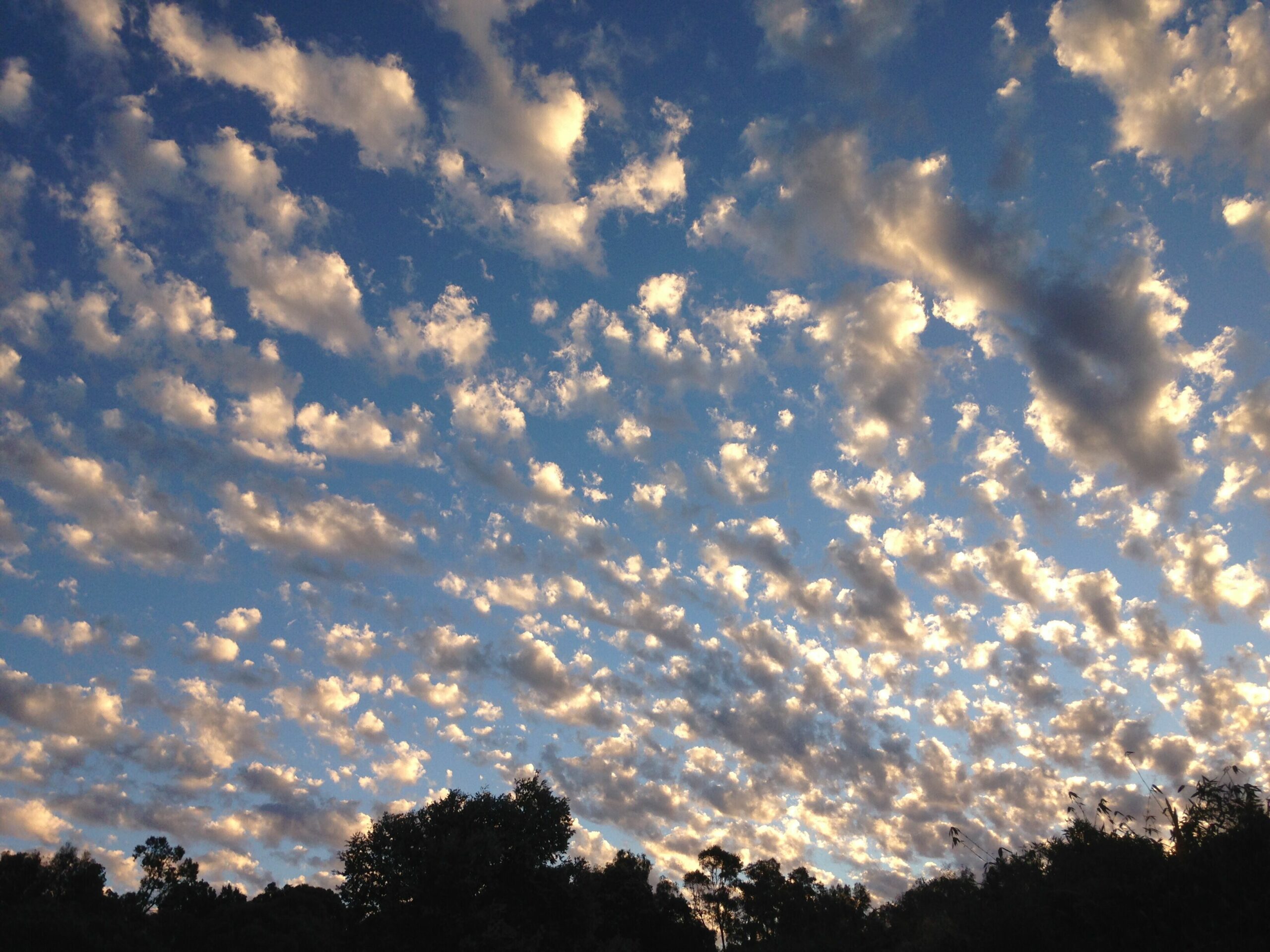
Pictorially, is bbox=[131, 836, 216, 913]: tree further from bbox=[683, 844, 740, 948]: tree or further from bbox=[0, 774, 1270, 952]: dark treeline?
bbox=[683, 844, 740, 948]: tree

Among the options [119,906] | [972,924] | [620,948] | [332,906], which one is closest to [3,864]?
[119,906]

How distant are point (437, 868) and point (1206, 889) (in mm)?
38656

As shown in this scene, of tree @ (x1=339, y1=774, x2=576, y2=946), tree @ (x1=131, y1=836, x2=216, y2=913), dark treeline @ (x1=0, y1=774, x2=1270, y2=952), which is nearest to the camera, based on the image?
dark treeline @ (x1=0, y1=774, x2=1270, y2=952)

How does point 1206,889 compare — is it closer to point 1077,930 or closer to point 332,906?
point 1077,930

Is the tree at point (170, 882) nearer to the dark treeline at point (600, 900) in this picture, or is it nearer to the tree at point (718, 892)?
the dark treeline at point (600, 900)

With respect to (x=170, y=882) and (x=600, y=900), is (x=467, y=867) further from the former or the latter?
(x=170, y=882)

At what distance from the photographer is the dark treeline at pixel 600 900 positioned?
23.5 meters

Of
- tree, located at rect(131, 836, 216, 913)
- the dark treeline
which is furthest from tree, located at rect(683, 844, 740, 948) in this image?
tree, located at rect(131, 836, 216, 913)

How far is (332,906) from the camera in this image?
62.2 metres

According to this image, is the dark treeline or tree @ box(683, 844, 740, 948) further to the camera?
tree @ box(683, 844, 740, 948)

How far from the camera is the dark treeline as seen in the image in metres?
23.5

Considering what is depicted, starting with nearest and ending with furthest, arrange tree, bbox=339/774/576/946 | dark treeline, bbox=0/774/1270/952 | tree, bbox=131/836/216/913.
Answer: dark treeline, bbox=0/774/1270/952, tree, bbox=339/774/576/946, tree, bbox=131/836/216/913

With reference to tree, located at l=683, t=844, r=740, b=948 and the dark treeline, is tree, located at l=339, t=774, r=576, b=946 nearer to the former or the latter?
the dark treeline

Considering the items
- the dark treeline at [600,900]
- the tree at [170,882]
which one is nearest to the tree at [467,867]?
the dark treeline at [600,900]
